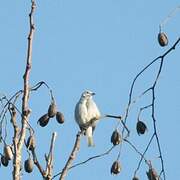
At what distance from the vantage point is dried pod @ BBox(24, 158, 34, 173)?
18.2ft

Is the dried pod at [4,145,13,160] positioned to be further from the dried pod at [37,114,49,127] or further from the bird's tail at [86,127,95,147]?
the bird's tail at [86,127,95,147]

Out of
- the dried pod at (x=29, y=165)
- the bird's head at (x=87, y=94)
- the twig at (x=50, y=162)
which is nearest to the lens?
the twig at (x=50, y=162)

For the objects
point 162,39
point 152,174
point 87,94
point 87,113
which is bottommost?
point 152,174

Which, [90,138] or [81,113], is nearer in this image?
[90,138]

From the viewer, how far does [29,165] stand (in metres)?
5.57

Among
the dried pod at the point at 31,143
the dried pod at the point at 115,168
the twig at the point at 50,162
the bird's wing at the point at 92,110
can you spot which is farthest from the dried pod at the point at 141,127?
the bird's wing at the point at 92,110

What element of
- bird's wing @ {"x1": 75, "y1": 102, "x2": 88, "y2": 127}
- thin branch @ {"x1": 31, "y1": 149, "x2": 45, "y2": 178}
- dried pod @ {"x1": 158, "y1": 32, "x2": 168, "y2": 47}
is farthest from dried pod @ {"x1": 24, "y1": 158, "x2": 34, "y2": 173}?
bird's wing @ {"x1": 75, "y1": 102, "x2": 88, "y2": 127}

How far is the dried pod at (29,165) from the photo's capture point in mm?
5547

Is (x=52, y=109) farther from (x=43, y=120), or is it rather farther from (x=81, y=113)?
(x=81, y=113)

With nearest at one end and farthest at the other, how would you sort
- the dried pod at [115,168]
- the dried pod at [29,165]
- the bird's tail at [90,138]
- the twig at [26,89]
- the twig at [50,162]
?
the twig at [50,162]
the twig at [26,89]
the dried pod at [115,168]
the dried pod at [29,165]
the bird's tail at [90,138]

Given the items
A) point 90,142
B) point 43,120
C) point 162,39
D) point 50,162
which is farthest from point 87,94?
point 162,39

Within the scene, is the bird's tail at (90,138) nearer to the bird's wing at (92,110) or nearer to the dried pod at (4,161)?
the bird's wing at (92,110)

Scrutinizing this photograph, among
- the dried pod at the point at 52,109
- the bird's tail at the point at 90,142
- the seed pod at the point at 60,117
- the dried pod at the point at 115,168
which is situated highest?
the bird's tail at the point at 90,142

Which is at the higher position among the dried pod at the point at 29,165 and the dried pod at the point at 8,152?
the dried pod at the point at 8,152
